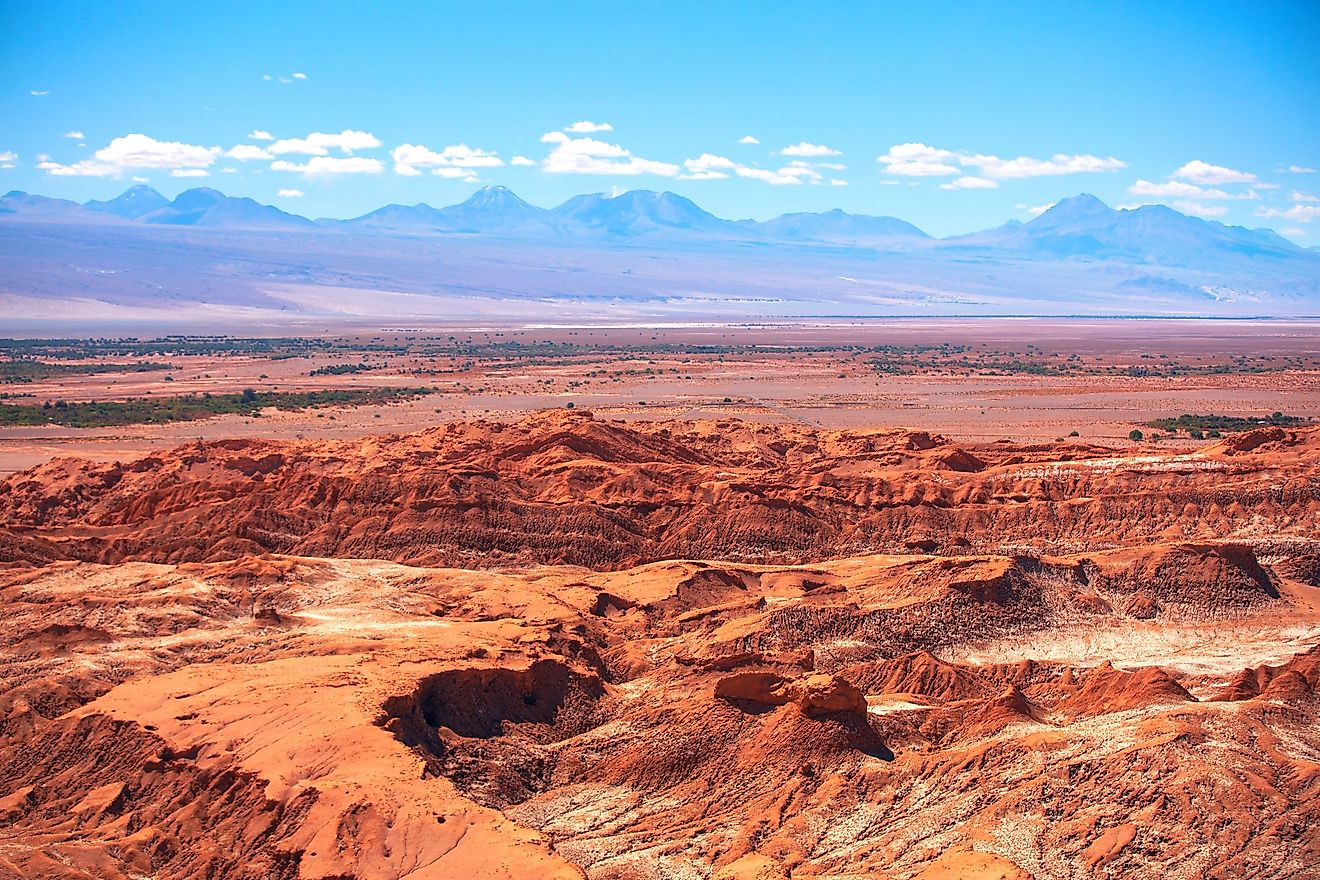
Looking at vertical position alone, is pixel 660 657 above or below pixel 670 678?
below

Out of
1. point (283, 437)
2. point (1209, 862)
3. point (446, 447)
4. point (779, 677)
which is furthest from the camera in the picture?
point (283, 437)

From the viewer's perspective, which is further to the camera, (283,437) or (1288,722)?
(283,437)

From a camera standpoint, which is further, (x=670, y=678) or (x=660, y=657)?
(x=660, y=657)

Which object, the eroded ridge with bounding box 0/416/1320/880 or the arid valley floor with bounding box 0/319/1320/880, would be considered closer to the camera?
the eroded ridge with bounding box 0/416/1320/880

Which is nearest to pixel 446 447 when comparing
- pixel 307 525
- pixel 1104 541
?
pixel 307 525

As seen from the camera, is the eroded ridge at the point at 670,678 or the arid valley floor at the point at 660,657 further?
the arid valley floor at the point at 660,657

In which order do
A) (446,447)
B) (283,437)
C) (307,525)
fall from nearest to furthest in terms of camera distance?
(307,525) < (446,447) < (283,437)

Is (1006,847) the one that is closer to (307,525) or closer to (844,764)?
(844,764)

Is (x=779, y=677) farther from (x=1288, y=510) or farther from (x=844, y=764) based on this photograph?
(x=1288, y=510)
